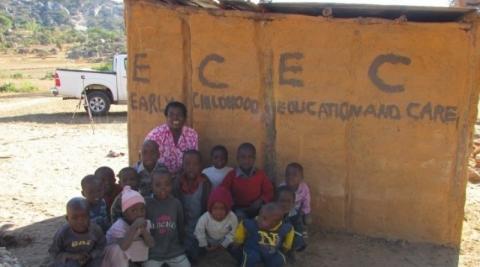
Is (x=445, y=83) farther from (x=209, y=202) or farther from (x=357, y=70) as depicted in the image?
(x=209, y=202)

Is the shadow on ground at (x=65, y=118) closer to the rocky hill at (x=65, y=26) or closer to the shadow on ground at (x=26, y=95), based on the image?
the shadow on ground at (x=26, y=95)

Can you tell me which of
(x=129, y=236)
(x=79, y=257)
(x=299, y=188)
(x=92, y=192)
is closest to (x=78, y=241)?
(x=79, y=257)

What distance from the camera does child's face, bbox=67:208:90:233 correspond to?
360cm

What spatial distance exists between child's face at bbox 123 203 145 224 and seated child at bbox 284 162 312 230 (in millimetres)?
1468

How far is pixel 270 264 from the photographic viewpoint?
4207 mm

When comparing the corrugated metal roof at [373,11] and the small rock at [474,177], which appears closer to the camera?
the corrugated metal roof at [373,11]

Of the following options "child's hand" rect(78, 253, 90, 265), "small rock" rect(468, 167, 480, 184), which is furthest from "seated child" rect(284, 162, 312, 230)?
"small rock" rect(468, 167, 480, 184)

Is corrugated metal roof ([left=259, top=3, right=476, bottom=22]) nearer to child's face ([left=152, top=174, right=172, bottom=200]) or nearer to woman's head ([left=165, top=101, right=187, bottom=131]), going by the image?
woman's head ([left=165, top=101, right=187, bottom=131])

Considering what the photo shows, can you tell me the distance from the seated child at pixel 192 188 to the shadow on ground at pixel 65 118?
352 inches

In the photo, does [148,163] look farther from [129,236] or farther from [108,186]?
[129,236]

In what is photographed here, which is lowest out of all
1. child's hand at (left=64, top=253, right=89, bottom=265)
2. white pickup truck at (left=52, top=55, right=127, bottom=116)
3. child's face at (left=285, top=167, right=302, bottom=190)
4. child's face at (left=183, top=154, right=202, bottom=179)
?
child's hand at (left=64, top=253, right=89, bottom=265)

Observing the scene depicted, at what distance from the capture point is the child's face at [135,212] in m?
3.95

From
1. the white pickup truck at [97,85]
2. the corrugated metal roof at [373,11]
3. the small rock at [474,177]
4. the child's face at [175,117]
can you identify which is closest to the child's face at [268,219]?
the child's face at [175,117]

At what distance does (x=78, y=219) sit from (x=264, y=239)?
1452mm
